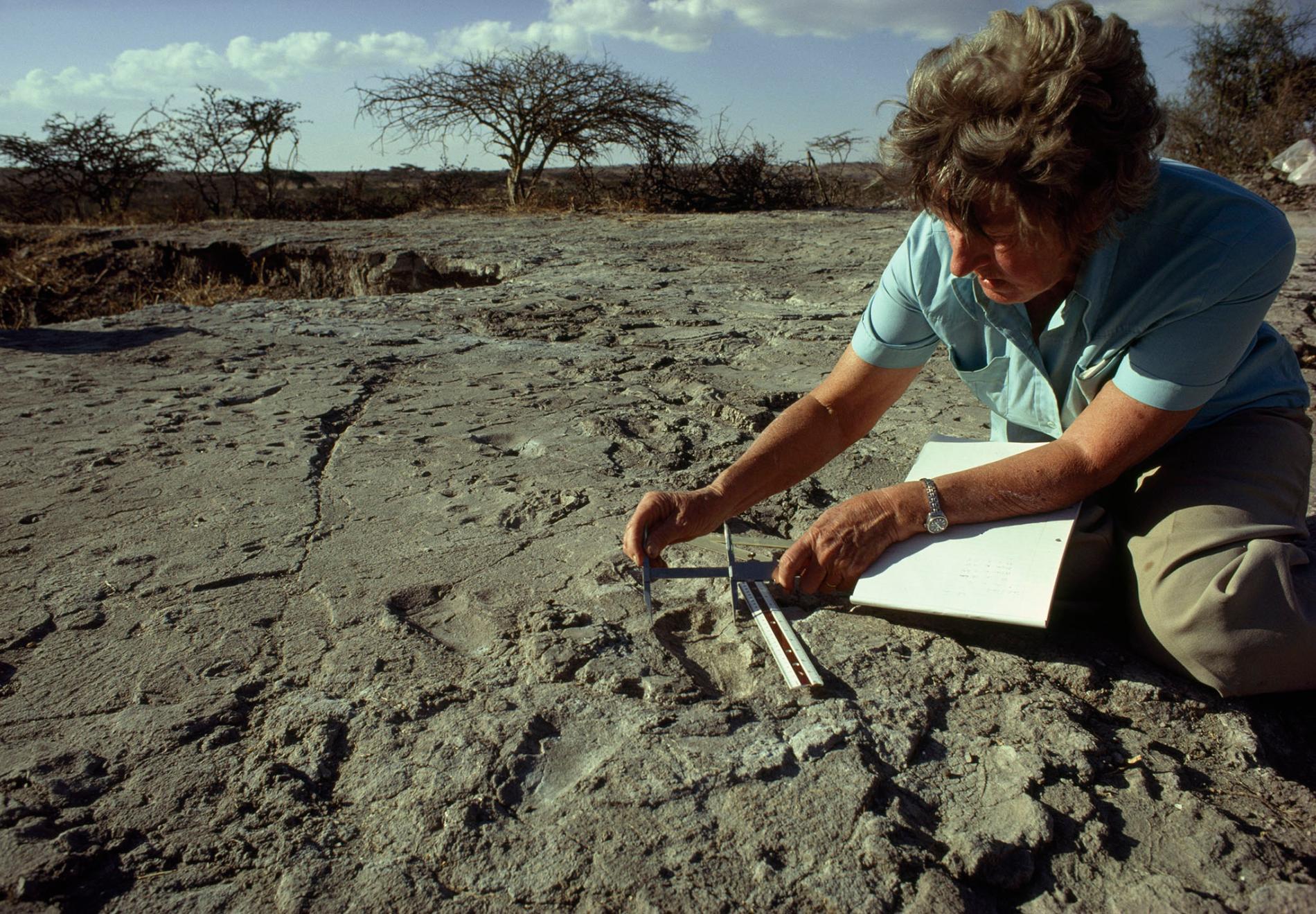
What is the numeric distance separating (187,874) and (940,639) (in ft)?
3.87

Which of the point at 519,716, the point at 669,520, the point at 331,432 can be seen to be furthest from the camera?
the point at 331,432

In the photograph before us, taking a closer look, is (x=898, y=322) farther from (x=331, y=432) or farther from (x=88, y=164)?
(x=88, y=164)

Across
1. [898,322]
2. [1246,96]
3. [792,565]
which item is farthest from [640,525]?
[1246,96]

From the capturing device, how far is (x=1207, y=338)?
1.46m

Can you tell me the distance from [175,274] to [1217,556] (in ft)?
26.0

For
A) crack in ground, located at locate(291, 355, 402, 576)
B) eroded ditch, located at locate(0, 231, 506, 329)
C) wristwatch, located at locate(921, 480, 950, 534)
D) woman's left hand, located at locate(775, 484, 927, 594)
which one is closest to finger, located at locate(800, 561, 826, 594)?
woman's left hand, located at locate(775, 484, 927, 594)

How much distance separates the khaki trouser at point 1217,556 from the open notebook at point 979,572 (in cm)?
10

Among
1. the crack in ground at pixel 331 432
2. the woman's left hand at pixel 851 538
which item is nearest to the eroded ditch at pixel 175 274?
the crack in ground at pixel 331 432

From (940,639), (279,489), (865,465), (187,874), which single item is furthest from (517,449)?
(187,874)

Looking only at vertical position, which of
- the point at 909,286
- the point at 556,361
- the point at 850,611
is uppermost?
the point at 909,286

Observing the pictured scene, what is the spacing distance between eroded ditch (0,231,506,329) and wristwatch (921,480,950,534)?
4.88 m

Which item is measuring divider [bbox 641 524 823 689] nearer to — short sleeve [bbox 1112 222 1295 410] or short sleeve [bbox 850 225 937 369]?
short sleeve [bbox 850 225 937 369]

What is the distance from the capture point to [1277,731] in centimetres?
142

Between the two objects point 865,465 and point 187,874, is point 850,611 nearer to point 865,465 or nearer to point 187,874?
point 865,465
